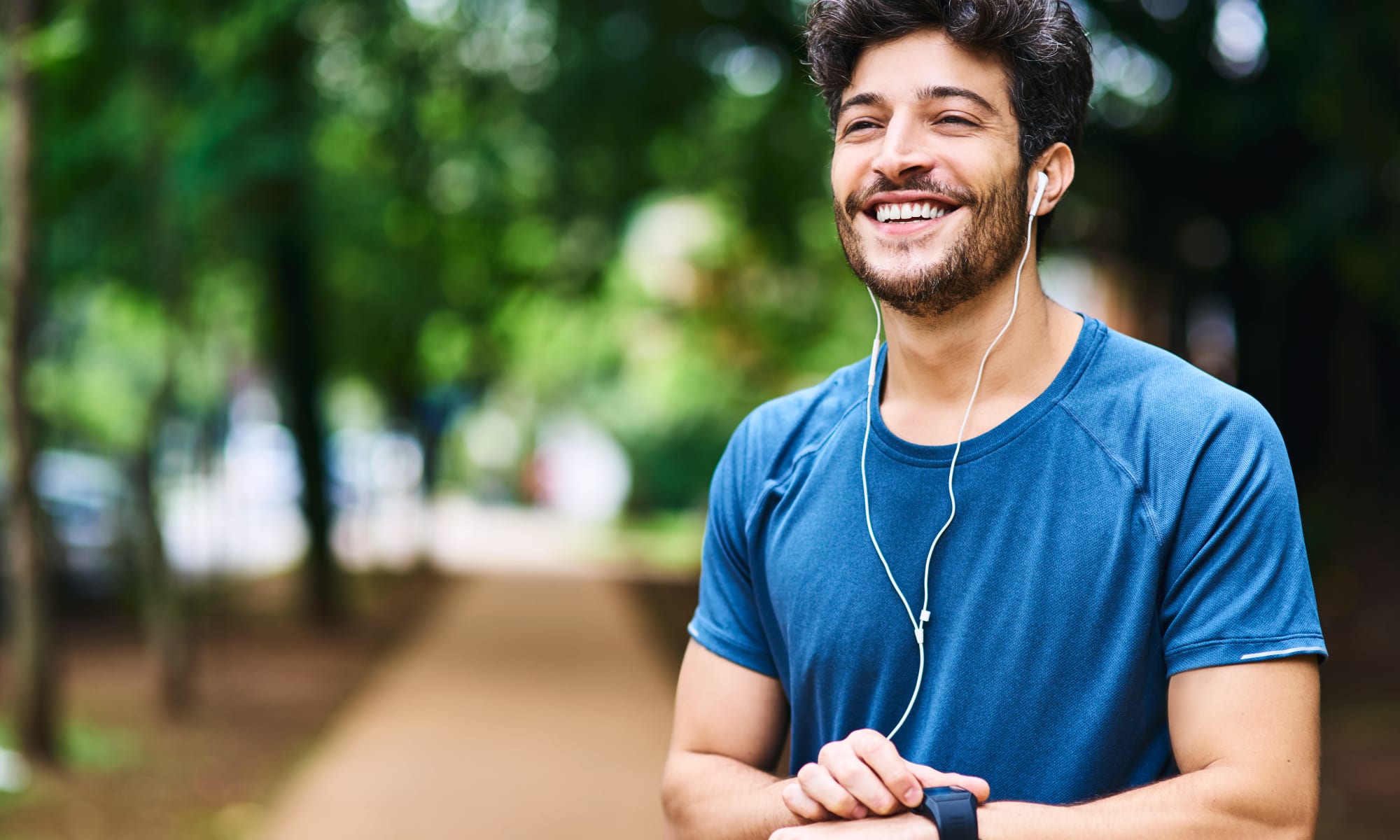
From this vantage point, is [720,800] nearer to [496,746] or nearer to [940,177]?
[940,177]

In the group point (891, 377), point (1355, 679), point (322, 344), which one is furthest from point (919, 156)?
point (322, 344)

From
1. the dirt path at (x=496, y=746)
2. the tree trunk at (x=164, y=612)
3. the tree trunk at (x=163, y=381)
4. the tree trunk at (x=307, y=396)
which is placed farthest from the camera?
the tree trunk at (x=307, y=396)

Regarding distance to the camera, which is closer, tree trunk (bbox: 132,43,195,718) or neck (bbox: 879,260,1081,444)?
neck (bbox: 879,260,1081,444)

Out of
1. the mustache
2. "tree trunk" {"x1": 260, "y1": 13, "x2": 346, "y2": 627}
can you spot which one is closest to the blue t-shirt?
the mustache

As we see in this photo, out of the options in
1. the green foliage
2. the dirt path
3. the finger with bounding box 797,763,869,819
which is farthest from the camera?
the green foliage

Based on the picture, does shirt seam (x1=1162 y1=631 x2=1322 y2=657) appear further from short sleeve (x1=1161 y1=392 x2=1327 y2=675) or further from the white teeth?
the white teeth

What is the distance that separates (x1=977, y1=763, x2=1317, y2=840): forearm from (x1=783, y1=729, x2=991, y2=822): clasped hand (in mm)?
74

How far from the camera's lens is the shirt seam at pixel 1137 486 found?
73.6 inches

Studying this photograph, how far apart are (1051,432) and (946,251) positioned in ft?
0.95

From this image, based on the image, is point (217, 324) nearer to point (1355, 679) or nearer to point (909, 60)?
point (1355, 679)

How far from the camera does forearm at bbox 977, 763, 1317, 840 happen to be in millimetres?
1790

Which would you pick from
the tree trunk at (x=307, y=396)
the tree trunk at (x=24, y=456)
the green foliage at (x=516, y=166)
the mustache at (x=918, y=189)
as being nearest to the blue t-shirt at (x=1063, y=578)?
the mustache at (x=918, y=189)

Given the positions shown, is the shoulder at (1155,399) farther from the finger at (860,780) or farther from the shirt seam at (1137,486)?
the finger at (860,780)

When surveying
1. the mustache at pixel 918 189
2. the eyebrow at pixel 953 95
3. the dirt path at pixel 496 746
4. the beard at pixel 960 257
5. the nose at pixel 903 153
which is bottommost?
the dirt path at pixel 496 746
